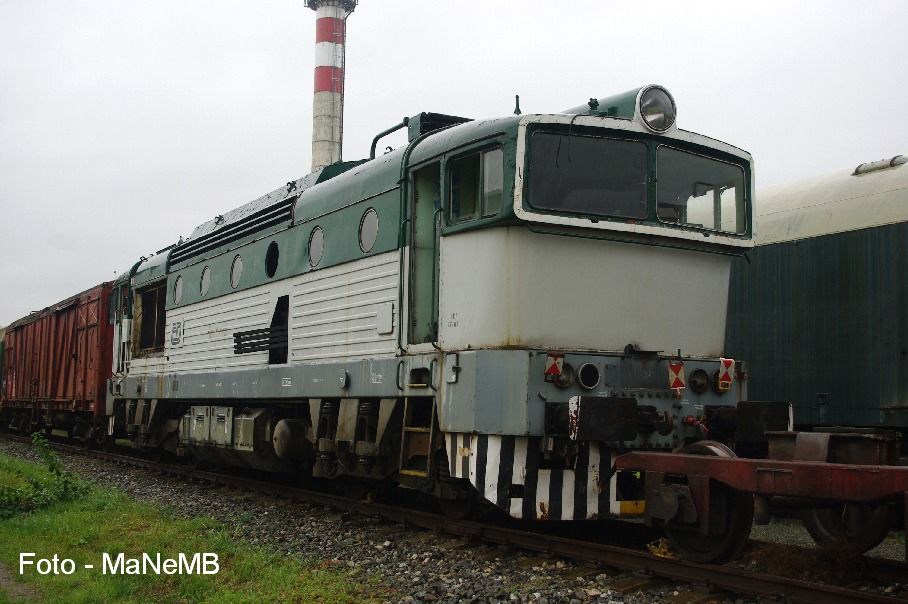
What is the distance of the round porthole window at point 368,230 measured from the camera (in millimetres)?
8802

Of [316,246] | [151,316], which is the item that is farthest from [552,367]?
[151,316]

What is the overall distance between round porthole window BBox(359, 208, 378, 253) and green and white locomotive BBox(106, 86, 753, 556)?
28mm

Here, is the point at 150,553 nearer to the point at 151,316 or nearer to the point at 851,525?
the point at 851,525

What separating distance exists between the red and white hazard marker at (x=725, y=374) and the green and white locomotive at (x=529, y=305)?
0.04ft

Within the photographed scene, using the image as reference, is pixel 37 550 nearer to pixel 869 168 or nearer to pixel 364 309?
Result: pixel 364 309

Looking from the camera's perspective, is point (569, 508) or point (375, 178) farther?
Result: point (375, 178)

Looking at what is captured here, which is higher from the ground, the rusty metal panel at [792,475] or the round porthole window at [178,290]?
the round porthole window at [178,290]

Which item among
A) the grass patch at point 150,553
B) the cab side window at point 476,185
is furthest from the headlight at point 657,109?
the grass patch at point 150,553

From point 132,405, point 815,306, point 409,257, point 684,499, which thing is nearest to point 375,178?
point 409,257

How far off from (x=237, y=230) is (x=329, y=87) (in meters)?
35.4

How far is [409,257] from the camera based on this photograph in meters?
8.15

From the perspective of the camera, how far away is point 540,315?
7055 millimetres

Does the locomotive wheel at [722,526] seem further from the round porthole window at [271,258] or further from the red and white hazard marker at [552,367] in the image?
the round porthole window at [271,258]

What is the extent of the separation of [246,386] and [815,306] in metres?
6.89
